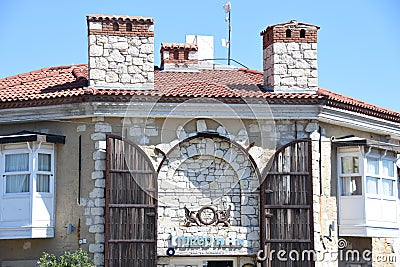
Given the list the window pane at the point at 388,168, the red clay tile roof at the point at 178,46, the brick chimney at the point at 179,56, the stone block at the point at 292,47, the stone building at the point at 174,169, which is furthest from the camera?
the red clay tile roof at the point at 178,46

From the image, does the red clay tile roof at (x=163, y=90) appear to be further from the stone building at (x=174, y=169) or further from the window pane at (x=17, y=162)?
the window pane at (x=17, y=162)

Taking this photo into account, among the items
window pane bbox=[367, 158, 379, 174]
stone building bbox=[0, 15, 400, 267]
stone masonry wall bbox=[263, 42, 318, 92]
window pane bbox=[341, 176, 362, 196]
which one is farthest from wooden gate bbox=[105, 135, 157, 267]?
window pane bbox=[367, 158, 379, 174]

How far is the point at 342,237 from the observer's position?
19953 millimetres

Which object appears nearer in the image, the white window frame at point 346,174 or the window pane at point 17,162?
the window pane at point 17,162

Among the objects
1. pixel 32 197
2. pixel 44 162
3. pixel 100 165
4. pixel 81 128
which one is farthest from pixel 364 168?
pixel 32 197

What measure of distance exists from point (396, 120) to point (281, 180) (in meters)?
4.12

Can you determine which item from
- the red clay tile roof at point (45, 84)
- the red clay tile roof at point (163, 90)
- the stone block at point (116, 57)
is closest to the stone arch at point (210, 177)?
the red clay tile roof at point (163, 90)

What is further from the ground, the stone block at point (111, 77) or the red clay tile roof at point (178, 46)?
the red clay tile roof at point (178, 46)

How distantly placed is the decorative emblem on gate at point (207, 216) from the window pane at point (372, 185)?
3603 mm

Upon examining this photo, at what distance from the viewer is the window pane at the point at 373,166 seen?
66.2ft

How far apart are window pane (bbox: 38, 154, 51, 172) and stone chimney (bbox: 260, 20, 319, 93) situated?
5.72 metres

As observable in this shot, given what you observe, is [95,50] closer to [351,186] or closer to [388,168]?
[351,186]

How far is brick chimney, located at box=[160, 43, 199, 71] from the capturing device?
23.5 meters

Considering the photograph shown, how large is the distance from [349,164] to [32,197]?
7703 mm
